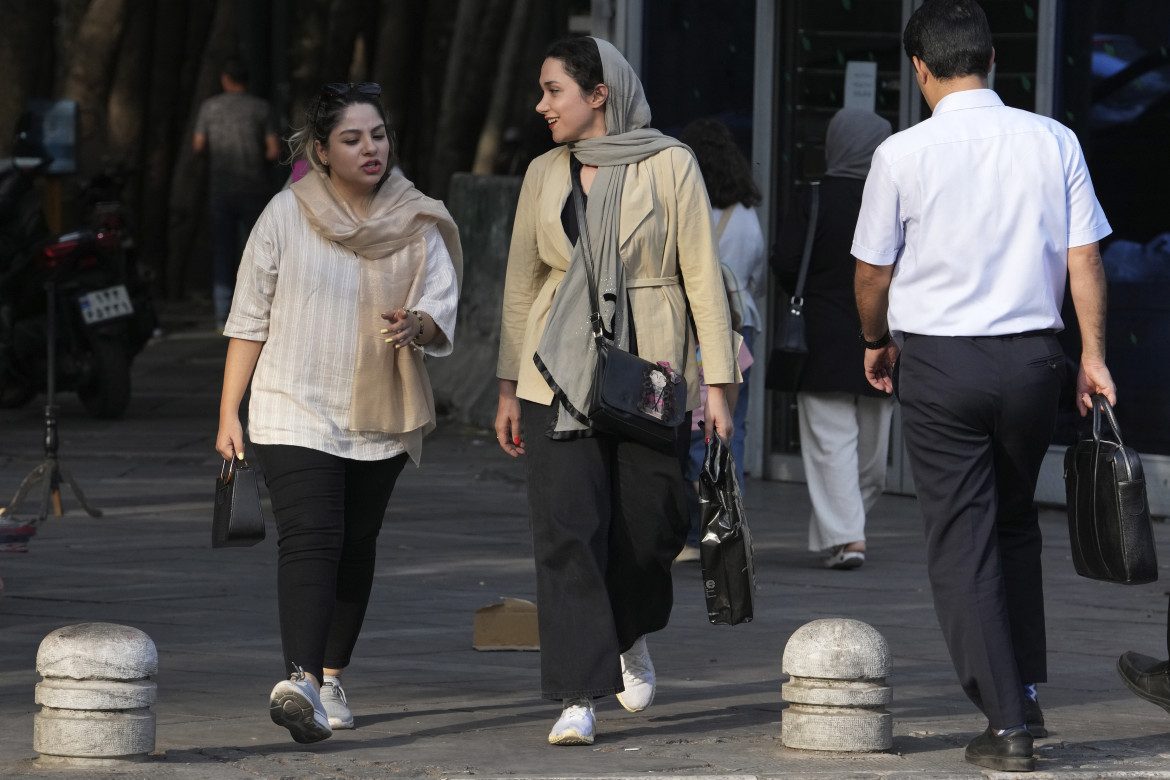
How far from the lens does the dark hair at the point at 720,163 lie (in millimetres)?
8359

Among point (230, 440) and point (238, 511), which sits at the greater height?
point (230, 440)

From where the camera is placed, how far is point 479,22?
1767 centimetres

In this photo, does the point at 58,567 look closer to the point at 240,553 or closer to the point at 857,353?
the point at 240,553

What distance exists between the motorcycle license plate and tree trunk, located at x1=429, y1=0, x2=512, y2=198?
17.8 feet

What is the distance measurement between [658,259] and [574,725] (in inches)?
46.6

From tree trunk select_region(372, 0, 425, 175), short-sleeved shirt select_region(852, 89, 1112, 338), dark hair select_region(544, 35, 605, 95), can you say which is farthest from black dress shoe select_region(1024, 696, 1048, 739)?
tree trunk select_region(372, 0, 425, 175)

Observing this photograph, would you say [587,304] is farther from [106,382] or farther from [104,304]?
[106,382]

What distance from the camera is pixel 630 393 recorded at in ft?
17.1

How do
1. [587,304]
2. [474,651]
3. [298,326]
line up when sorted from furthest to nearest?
[474,651] → [298,326] → [587,304]

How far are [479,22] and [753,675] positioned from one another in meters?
12.0

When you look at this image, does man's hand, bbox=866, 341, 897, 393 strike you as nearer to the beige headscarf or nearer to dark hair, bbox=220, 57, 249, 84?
the beige headscarf

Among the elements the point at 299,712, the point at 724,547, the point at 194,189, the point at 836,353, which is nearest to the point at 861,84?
the point at 836,353

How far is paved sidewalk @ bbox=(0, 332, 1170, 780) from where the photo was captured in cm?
516

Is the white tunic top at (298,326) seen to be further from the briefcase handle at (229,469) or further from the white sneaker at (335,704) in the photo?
the white sneaker at (335,704)
